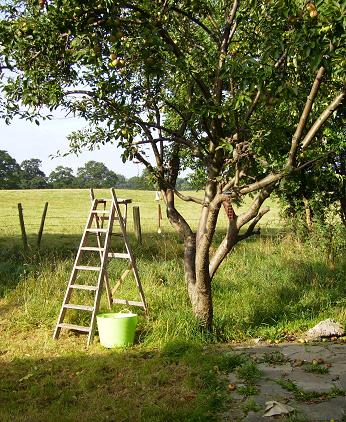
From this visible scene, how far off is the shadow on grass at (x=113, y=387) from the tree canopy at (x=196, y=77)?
1381mm

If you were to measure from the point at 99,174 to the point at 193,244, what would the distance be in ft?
320

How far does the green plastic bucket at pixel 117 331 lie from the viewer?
6680 millimetres

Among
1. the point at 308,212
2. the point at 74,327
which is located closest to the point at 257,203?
the point at 74,327

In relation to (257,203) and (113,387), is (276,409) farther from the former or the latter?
(257,203)

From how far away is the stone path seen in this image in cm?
463

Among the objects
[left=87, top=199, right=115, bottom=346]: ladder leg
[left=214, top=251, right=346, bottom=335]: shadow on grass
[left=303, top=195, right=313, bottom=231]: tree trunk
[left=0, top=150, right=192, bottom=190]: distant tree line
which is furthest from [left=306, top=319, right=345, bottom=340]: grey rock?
[left=0, top=150, right=192, bottom=190]: distant tree line

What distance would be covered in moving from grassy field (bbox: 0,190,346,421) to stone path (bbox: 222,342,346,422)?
0.75ft

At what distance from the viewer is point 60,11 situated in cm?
557

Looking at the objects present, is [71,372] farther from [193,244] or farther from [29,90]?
[29,90]

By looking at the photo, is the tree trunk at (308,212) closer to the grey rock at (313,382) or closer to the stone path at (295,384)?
the stone path at (295,384)

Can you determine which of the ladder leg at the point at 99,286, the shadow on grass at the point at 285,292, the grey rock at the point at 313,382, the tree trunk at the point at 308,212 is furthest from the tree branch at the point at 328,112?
the tree trunk at the point at 308,212

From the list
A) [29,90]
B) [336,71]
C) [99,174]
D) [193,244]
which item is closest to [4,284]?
[193,244]

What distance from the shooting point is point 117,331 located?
6699 mm

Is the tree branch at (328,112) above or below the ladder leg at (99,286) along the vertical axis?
above
